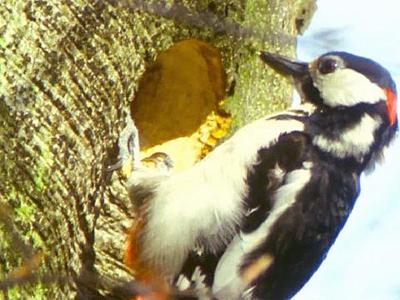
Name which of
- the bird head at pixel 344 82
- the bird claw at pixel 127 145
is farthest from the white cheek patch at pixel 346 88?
the bird claw at pixel 127 145

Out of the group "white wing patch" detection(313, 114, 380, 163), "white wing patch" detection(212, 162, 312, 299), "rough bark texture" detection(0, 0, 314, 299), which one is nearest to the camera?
"rough bark texture" detection(0, 0, 314, 299)

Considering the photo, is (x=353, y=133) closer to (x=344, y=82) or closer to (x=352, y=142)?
(x=352, y=142)

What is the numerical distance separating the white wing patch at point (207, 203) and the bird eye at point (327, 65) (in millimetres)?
392

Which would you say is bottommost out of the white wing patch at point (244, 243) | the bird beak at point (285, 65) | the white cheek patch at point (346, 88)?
the white wing patch at point (244, 243)

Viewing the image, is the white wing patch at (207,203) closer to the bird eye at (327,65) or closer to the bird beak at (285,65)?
the bird beak at (285,65)

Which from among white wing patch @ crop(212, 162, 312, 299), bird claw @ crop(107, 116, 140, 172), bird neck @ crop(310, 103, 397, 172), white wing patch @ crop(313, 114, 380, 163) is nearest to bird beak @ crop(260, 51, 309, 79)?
bird neck @ crop(310, 103, 397, 172)

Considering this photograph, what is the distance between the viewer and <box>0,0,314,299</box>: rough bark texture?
2260 millimetres

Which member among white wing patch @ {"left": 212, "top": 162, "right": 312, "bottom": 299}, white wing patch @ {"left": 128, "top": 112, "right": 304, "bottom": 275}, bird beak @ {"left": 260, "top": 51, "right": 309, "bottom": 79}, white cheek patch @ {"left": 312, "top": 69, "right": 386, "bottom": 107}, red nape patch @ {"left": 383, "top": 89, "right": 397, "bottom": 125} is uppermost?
bird beak @ {"left": 260, "top": 51, "right": 309, "bottom": 79}

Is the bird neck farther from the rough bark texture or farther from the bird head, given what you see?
the rough bark texture

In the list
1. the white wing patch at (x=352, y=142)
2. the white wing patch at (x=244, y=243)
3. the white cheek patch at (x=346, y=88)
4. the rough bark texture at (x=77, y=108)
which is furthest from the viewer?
the white cheek patch at (x=346, y=88)

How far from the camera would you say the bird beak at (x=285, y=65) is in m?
3.09

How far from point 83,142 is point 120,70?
0.30m

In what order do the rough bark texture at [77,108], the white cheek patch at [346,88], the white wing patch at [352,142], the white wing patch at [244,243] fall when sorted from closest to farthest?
1. the rough bark texture at [77,108]
2. the white wing patch at [244,243]
3. the white wing patch at [352,142]
4. the white cheek patch at [346,88]

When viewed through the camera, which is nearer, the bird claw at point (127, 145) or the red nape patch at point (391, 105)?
the bird claw at point (127, 145)
